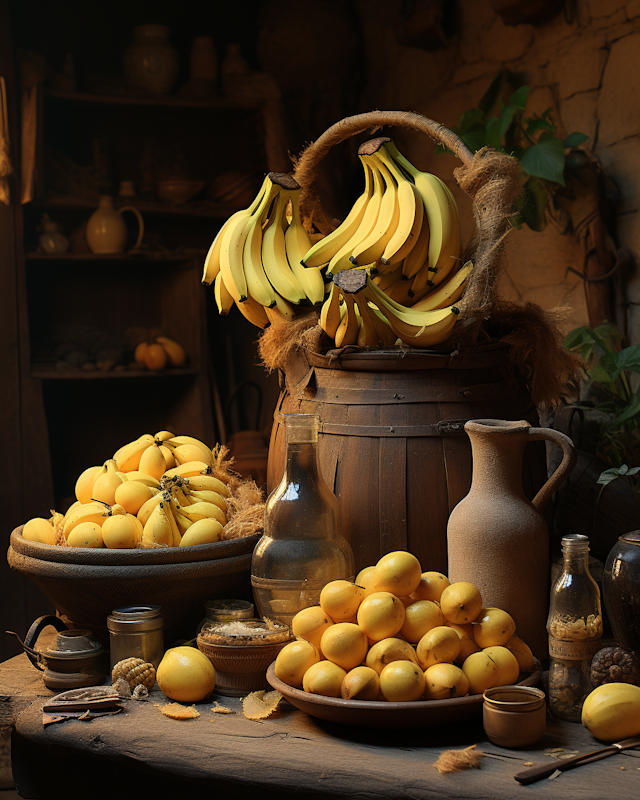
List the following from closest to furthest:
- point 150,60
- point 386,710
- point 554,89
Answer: point 386,710 < point 554,89 < point 150,60

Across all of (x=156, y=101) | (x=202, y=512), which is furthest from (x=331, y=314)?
(x=156, y=101)

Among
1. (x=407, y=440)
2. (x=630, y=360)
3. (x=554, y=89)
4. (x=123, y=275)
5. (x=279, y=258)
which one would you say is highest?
(x=554, y=89)

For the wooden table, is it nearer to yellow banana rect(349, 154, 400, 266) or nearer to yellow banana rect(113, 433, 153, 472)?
yellow banana rect(113, 433, 153, 472)

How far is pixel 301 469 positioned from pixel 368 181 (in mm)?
633

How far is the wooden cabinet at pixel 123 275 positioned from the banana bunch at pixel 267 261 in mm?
1603

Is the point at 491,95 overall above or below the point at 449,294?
above

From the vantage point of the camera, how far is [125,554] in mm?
1137

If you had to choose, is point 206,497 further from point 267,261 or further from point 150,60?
point 150,60

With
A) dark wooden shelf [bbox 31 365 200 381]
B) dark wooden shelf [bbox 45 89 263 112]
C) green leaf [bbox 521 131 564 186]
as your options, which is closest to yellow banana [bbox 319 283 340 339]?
green leaf [bbox 521 131 564 186]

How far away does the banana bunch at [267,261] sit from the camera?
1.43 meters

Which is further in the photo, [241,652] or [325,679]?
[241,652]

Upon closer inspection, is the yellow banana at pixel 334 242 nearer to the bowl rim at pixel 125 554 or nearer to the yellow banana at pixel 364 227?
the yellow banana at pixel 364 227

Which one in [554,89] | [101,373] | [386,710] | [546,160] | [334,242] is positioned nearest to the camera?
[386,710]

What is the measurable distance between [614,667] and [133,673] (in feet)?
2.05
